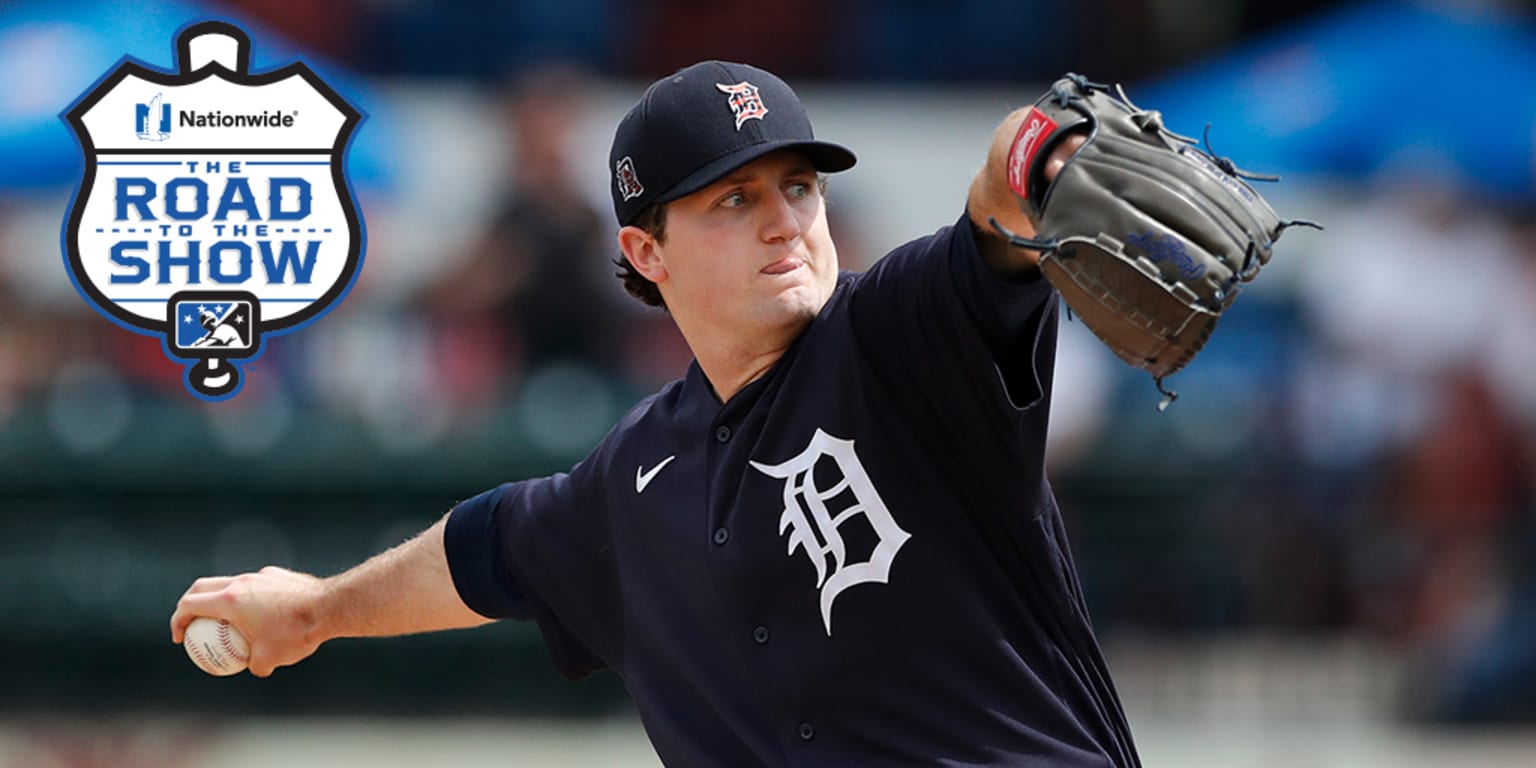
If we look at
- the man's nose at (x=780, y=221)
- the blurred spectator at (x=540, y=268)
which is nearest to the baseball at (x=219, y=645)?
the man's nose at (x=780, y=221)

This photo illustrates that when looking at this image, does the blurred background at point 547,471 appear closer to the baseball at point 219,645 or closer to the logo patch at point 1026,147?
the baseball at point 219,645

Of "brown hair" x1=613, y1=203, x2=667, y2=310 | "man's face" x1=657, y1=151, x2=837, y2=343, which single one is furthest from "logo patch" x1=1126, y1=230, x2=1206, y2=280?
"brown hair" x1=613, y1=203, x2=667, y2=310

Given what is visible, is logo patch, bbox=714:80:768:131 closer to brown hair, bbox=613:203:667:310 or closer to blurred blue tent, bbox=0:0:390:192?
brown hair, bbox=613:203:667:310

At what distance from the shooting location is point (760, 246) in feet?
11.7

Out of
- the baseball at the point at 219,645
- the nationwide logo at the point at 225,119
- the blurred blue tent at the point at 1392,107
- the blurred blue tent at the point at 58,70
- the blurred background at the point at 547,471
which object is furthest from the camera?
the blurred blue tent at the point at 1392,107

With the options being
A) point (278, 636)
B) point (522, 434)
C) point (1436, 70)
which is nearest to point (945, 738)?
point (278, 636)

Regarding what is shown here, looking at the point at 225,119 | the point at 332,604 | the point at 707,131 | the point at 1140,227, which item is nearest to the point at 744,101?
the point at 707,131

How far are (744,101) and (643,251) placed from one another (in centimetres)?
42

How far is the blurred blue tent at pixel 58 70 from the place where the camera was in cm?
795

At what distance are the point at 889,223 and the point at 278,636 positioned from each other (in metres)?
8.42

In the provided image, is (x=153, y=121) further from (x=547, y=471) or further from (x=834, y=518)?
(x=547, y=471)

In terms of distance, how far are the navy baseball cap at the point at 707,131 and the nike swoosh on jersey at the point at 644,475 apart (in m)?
0.48

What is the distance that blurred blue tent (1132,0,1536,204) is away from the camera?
11.2 meters

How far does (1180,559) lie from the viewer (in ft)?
28.9
